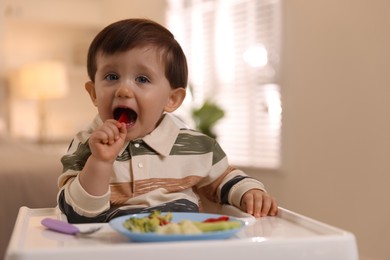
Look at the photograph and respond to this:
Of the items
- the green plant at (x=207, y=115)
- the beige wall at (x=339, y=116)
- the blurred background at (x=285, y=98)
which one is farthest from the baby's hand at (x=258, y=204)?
the green plant at (x=207, y=115)

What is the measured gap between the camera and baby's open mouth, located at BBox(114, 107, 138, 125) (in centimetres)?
110

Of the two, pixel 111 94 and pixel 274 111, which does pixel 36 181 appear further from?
pixel 274 111

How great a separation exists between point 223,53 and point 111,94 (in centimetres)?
273

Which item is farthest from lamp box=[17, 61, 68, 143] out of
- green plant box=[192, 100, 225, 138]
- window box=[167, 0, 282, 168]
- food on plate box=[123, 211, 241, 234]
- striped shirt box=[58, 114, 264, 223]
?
food on plate box=[123, 211, 241, 234]

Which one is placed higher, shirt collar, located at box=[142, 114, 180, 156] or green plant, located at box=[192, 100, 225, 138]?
shirt collar, located at box=[142, 114, 180, 156]

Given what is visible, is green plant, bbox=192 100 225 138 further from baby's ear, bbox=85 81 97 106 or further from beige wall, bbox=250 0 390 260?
baby's ear, bbox=85 81 97 106

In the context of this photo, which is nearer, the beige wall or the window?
the beige wall

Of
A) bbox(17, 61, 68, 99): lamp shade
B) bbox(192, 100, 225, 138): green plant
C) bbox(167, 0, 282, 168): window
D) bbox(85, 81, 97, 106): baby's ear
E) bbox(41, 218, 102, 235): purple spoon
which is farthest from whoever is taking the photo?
bbox(17, 61, 68, 99): lamp shade

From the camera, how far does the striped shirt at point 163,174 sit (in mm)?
1083

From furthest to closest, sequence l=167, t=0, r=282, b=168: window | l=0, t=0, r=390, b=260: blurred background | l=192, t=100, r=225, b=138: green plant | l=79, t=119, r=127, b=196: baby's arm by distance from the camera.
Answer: l=192, t=100, r=225, b=138: green plant → l=167, t=0, r=282, b=168: window → l=0, t=0, r=390, b=260: blurred background → l=79, t=119, r=127, b=196: baby's arm

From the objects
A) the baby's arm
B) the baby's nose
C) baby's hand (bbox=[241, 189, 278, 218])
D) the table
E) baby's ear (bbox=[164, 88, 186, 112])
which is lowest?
baby's hand (bbox=[241, 189, 278, 218])

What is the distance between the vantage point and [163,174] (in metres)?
1.13

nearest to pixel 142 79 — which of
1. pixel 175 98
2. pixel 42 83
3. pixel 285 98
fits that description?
pixel 175 98

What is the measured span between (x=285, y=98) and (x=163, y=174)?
2101 millimetres
